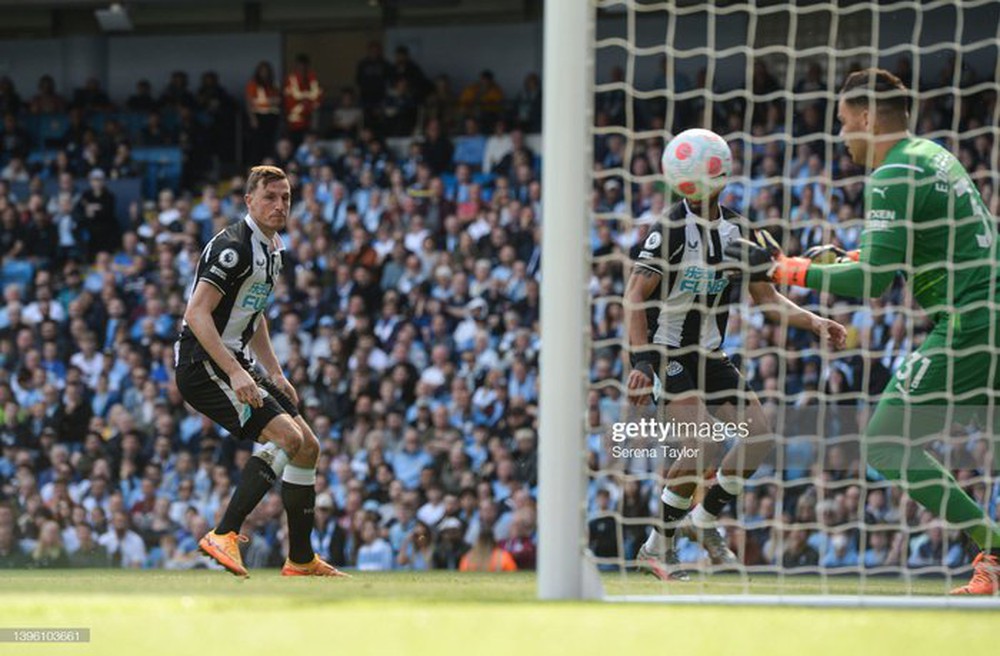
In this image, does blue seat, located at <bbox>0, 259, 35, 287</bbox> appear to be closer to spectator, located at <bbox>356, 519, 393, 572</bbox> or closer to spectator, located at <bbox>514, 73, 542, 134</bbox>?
spectator, located at <bbox>514, 73, 542, 134</bbox>

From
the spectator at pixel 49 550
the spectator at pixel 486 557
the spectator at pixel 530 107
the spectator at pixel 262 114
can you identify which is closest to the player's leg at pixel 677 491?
the spectator at pixel 486 557

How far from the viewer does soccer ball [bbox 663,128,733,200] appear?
25.4 ft

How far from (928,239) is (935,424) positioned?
30.8 inches

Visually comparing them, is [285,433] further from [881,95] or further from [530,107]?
[530,107]

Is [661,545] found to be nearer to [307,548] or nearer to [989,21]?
[307,548]

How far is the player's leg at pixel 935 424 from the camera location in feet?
22.0

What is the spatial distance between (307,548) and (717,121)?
951cm

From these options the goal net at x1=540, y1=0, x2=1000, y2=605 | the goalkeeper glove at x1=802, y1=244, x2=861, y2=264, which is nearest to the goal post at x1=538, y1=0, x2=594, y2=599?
the goal net at x1=540, y1=0, x2=1000, y2=605

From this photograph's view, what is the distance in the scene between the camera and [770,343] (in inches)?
538

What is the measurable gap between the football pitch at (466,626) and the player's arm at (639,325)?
2.05 meters

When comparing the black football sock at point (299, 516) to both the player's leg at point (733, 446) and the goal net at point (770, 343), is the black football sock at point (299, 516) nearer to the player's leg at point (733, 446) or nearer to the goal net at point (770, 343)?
the goal net at point (770, 343)

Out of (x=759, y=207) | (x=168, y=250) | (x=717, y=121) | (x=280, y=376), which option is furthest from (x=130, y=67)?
(x=280, y=376)

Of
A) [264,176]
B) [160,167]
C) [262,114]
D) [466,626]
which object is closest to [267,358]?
[264,176]

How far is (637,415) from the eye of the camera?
8.96 m
